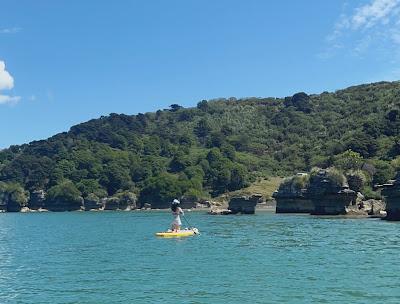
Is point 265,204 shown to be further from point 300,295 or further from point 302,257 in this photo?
point 300,295

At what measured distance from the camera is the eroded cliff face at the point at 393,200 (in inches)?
3383

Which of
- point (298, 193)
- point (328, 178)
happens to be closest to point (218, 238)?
point (328, 178)

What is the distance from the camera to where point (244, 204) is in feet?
443

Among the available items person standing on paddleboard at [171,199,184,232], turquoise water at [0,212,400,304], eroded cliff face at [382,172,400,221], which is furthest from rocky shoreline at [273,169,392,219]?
turquoise water at [0,212,400,304]

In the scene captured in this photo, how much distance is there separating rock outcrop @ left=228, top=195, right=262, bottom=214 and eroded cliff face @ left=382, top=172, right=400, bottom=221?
47.4 m

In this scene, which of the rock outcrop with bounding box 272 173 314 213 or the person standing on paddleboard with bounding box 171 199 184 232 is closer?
the person standing on paddleboard with bounding box 171 199 184 232

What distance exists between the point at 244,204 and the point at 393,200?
51367mm

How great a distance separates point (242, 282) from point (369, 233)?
3612cm

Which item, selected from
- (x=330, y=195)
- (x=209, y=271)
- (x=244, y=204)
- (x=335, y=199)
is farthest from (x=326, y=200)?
(x=209, y=271)

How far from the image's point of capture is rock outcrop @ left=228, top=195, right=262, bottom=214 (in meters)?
134

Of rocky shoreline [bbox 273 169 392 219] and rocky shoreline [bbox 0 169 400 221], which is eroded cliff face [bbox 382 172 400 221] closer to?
rocky shoreline [bbox 0 169 400 221]

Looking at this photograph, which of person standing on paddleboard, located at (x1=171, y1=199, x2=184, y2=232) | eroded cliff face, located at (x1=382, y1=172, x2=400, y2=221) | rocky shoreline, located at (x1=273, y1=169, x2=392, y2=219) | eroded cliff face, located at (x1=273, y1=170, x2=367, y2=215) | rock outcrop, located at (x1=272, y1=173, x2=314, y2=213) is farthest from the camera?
rock outcrop, located at (x1=272, y1=173, x2=314, y2=213)

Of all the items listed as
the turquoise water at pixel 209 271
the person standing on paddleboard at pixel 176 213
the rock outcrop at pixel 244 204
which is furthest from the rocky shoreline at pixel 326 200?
the person standing on paddleboard at pixel 176 213

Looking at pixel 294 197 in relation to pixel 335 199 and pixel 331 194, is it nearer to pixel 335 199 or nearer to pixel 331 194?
pixel 331 194
